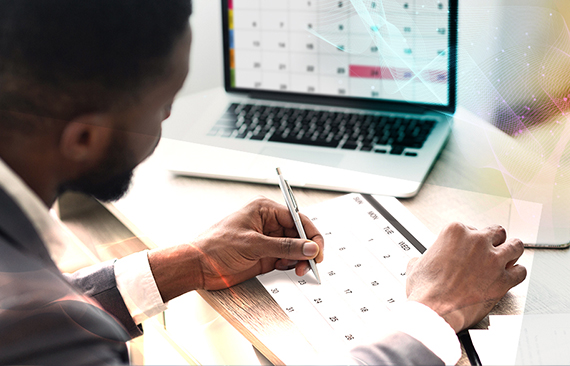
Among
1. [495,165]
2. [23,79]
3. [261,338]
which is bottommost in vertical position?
[261,338]

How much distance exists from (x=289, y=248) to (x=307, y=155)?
0.23m

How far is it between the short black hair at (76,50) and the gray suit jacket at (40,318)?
128mm

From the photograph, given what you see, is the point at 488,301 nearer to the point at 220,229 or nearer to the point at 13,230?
the point at 220,229

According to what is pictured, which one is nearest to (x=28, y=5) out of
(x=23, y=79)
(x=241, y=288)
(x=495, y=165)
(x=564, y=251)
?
(x=23, y=79)

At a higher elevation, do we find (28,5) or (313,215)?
(28,5)

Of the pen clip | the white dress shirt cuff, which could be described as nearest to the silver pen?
the pen clip

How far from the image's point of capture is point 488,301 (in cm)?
46

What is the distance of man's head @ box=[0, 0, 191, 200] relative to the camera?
397mm

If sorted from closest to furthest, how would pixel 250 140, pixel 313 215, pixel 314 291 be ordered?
pixel 314 291 → pixel 313 215 → pixel 250 140

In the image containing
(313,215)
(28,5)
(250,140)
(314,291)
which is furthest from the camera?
(250,140)

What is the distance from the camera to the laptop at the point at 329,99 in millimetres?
528

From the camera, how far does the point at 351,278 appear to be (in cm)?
51

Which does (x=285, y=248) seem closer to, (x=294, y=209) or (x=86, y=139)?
(x=294, y=209)

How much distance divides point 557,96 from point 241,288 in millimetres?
350
